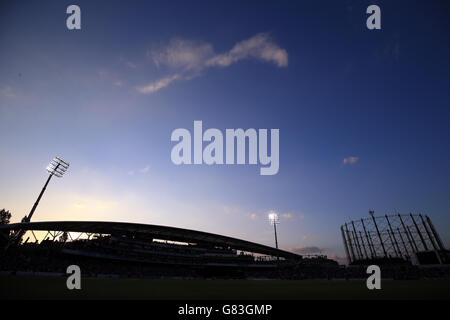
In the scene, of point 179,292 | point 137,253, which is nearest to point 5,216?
point 137,253

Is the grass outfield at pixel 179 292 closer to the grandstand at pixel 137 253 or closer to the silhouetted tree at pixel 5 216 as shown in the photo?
the grandstand at pixel 137 253

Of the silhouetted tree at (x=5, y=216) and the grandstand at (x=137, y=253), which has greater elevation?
the silhouetted tree at (x=5, y=216)

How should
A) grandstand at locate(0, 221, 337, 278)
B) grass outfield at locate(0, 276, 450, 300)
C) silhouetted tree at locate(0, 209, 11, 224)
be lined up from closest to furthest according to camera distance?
grass outfield at locate(0, 276, 450, 300), grandstand at locate(0, 221, 337, 278), silhouetted tree at locate(0, 209, 11, 224)

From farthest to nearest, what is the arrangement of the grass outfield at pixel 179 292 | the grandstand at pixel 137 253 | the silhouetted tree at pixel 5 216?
the silhouetted tree at pixel 5 216
the grandstand at pixel 137 253
the grass outfield at pixel 179 292

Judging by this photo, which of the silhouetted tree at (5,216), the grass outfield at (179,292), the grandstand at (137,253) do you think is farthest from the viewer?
the silhouetted tree at (5,216)

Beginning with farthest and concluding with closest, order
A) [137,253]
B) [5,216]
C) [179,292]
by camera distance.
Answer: [5,216] < [137,253] < [179,292]

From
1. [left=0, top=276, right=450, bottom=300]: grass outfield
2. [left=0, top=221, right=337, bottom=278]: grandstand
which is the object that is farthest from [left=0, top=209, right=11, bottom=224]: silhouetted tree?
[left=0, top=276, right=450, bottom=300]: grass outfield

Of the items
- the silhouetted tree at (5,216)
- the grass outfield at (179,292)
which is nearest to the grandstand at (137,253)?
the grass outfield at (179,292)

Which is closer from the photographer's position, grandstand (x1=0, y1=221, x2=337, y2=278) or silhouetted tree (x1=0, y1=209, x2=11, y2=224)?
grandstand (x1=0, y1=221, x2=337, y2=278)

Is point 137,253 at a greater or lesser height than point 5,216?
lesser

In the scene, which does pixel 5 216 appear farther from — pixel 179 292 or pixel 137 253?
pixel 179 292

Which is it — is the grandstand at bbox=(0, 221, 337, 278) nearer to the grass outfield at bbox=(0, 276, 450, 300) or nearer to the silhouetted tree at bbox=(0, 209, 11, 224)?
the grass outfield at bbox=(0, 276, 450, 300)
